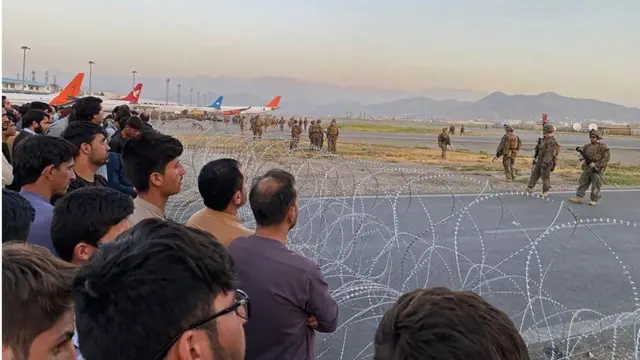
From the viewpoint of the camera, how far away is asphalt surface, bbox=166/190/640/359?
466 centimetres

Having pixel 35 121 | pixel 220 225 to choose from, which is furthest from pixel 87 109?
pixel 220 225

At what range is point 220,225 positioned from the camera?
3135 millimetres

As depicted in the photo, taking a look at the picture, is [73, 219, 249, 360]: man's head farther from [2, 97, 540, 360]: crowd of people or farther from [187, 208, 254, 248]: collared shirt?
[187, 208, 254, 248]: collared shirt

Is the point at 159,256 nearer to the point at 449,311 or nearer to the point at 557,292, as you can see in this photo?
the point at 449,311

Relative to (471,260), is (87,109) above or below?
above

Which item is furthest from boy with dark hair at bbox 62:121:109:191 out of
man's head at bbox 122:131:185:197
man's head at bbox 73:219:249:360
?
man's head at bbox 73:219:249:360

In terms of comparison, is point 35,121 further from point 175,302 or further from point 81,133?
point 175,302

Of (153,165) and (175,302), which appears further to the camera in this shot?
(153,165)

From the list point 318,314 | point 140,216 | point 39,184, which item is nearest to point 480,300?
point 318,314

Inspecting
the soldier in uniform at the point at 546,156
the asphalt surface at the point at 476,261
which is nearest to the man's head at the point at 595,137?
the soldier in uniform at the point at 546,156

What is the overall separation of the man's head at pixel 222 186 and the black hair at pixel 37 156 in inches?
38.7

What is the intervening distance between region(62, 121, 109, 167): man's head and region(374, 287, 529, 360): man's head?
13.1ft

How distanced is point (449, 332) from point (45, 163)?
3121 millimetres

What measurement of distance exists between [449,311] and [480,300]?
9cm
